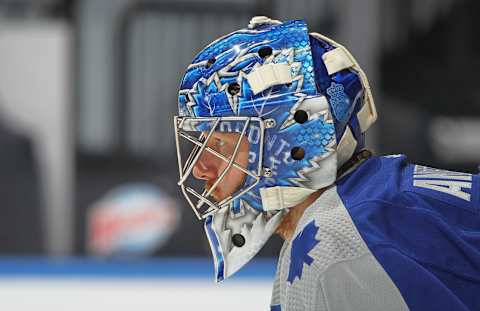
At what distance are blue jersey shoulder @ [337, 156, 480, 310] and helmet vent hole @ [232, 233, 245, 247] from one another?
225 mm

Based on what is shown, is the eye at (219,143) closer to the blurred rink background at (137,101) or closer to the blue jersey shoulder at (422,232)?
the blue jersey shoulder at (422,232)

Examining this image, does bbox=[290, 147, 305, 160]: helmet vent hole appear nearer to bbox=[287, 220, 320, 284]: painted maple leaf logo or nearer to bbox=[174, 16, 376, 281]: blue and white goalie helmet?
bbox=[174, 16, 376, 281]: blue and white goalie helmet

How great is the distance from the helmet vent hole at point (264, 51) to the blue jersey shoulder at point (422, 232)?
228 millimetres

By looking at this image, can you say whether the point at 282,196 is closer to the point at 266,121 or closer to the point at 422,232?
the point at 266,121

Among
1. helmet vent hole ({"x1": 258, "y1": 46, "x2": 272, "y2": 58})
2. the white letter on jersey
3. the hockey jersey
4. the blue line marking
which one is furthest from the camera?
the blue line marking

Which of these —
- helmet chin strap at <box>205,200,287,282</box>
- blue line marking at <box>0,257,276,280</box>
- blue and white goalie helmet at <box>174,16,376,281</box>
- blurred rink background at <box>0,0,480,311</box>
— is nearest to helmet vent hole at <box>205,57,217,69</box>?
blue and white goalie helmet at <box>174,16,376,281</box>

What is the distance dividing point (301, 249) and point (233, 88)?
0.30m

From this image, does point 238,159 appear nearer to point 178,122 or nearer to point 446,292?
point 178,122

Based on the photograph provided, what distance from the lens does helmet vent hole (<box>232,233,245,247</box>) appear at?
158 centimetres

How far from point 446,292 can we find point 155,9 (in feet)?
13.2

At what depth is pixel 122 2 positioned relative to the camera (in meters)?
5.14

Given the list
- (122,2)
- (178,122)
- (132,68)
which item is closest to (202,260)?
(132,68)

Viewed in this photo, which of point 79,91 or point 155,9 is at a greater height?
point 155,9

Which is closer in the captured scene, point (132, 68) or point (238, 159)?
Result: point (238, 159)
